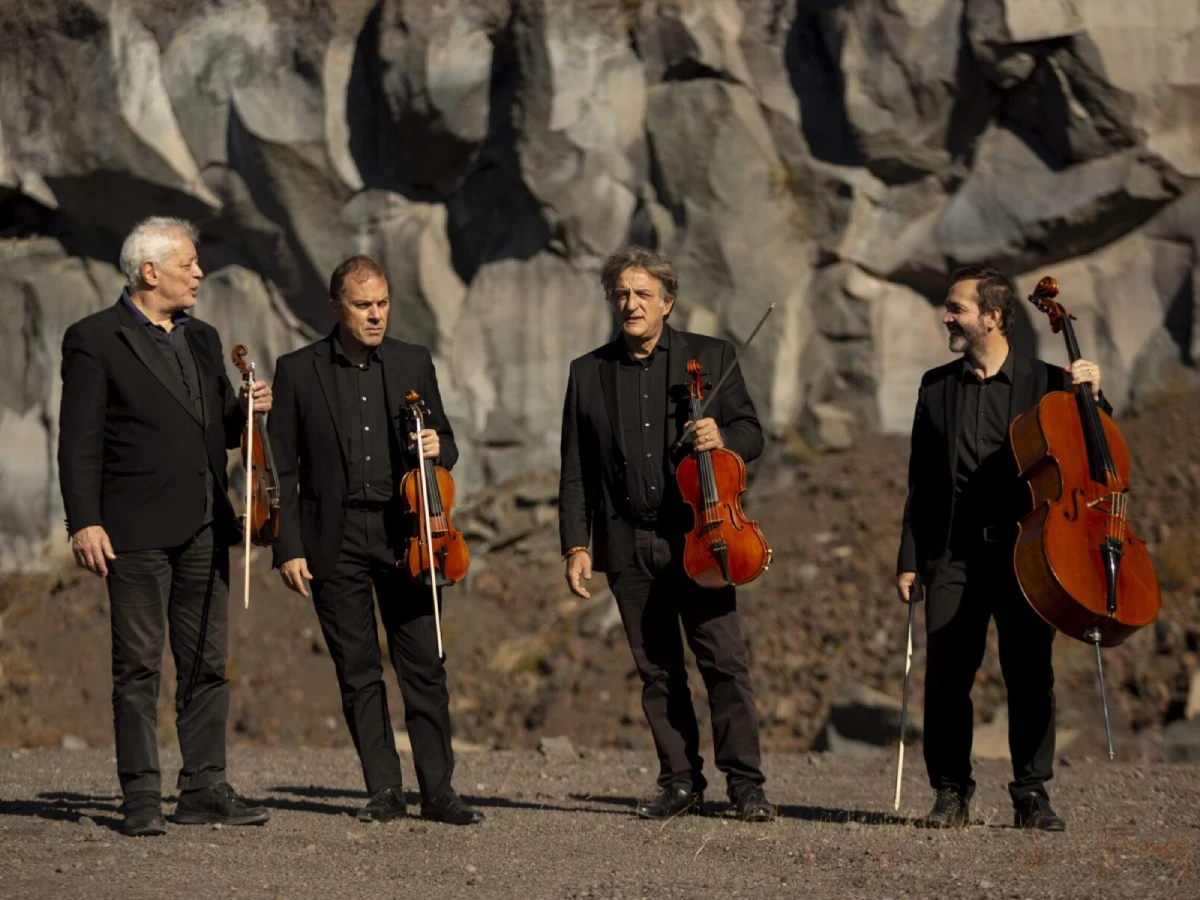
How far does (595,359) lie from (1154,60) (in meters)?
11.6

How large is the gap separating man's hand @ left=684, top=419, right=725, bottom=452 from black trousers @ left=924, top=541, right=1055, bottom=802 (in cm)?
98

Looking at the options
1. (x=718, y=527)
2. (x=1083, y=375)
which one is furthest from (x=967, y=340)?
(x=718, y=527)

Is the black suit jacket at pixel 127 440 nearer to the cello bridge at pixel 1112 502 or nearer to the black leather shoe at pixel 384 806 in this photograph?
the black leather shoe at pixel 384 806

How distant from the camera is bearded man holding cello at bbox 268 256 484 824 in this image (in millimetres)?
6887

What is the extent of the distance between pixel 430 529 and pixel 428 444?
33cm

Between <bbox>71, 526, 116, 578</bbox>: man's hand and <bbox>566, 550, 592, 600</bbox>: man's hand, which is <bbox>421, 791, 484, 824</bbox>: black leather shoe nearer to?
<bbox>566, 550, 592, 600</bbox>: man's hand

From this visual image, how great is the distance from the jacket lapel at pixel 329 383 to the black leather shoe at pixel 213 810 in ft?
4.40

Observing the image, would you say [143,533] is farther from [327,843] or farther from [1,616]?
[1,616]

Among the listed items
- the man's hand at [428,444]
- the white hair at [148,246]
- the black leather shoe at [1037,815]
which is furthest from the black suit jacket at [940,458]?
the white hair at [148,246]

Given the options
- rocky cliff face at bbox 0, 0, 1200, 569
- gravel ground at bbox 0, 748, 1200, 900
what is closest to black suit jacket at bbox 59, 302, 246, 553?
gravel ground at bbox 0, 748, 1200, 900

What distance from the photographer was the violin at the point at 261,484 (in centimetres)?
675

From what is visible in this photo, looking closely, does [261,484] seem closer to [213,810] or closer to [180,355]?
[180,355]

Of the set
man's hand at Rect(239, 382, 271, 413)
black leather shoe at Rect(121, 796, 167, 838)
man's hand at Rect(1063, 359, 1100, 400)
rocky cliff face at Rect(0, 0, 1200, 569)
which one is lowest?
black leather shoe at Rect(121, 796, 167, 838)

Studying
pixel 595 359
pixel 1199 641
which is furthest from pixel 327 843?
pixel 1199 641
